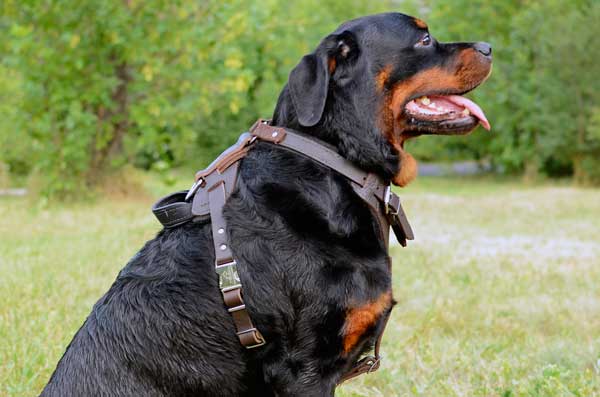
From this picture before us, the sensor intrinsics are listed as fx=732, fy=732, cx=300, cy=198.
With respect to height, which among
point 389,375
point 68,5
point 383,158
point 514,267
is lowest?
point 514,267

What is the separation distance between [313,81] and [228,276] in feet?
2.82

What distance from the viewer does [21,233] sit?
10.5 m

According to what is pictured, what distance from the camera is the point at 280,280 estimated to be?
107 inches

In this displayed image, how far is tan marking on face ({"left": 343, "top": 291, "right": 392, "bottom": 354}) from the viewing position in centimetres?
274

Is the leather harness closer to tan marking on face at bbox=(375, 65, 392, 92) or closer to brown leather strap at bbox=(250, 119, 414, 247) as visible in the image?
brown leather strap at bbox=(250, 119, 414, 247)

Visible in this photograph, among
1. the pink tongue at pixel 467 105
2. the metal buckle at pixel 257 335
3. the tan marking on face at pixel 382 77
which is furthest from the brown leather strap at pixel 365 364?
the pink tongue at pixel 467 105

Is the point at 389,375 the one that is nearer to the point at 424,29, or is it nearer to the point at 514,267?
the point at 424,29

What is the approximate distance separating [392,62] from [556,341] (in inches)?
123

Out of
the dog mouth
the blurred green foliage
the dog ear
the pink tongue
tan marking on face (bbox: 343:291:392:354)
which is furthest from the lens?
the blurred green foliage

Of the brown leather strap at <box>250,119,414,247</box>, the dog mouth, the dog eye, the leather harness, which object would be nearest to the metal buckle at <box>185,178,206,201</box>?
the leather harness

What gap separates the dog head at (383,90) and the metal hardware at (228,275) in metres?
0.65

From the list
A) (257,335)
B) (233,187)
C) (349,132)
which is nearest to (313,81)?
(349,132)

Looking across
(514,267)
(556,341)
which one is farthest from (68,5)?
(556,341)

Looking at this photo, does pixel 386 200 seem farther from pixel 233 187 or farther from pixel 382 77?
pixel 233 187
